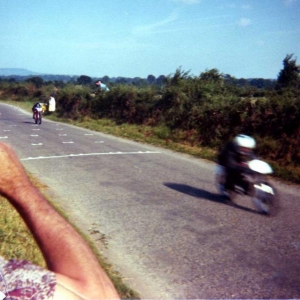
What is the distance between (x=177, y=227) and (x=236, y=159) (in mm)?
1861

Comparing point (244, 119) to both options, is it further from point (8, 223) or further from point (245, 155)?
point (8, 223)

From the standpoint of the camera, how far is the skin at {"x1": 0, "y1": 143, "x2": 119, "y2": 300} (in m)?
1.35

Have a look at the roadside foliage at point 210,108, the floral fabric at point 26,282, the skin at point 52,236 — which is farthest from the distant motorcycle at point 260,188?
the floral fabric at point 26,282

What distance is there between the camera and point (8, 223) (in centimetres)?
550

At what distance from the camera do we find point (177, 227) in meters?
6.33

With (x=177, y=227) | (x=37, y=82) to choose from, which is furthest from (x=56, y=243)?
(x=37, y=82)

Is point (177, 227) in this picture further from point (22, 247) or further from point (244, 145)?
point (22, 247)

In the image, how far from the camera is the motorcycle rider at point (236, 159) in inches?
291

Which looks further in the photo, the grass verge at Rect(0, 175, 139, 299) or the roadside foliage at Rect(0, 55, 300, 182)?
the roadside foliage at Rect(0, 55, 300, 182)

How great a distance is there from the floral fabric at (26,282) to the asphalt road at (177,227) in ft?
10.2

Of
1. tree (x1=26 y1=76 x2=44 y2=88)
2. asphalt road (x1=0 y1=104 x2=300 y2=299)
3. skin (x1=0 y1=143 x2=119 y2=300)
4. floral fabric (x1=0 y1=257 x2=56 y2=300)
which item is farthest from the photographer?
tree (x1=26 y1=76 x2=44 y2=88)

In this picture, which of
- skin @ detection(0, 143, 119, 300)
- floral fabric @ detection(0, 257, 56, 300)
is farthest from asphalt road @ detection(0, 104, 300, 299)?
floral fabric @ detection(0, 257, 56, 300)

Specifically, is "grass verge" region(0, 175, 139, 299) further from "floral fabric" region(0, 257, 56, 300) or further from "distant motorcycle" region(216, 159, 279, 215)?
"distant motorcycle" region(216, 159, 279, 215)

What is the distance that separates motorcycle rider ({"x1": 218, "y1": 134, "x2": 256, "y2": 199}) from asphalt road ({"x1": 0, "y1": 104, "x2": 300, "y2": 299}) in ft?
1.44
